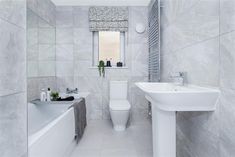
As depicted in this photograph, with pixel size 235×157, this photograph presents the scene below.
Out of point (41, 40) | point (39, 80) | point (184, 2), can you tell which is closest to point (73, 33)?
point (41, 40)

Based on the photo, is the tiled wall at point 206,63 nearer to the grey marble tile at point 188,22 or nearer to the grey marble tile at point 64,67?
the grey marble tile at point 188,22

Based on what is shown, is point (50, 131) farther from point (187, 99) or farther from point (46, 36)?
point (46, 36)

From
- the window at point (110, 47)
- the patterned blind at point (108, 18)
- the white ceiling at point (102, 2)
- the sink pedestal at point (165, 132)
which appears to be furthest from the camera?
the window at point (110, 47)

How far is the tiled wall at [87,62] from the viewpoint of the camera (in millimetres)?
3686

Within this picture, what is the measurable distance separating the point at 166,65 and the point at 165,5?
2.78 feet

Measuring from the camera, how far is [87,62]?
3719 mm

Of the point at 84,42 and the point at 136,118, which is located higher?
the point at 84,42

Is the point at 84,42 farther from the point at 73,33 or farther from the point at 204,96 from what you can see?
the point at 204,96

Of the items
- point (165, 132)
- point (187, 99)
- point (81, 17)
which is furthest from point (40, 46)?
point (187, 99)

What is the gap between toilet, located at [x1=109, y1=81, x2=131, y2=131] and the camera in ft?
9.49

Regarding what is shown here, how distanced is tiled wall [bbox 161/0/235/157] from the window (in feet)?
5.39

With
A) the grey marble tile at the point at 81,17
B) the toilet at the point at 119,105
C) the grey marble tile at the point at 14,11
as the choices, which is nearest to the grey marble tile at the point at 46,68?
the grey marble tile at the point at 81,17

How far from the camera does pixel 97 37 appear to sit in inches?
150

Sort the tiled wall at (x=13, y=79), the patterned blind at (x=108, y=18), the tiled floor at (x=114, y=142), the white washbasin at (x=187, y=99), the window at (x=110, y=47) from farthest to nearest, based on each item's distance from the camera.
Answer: the window at (x=110, y=47)
the patterned blind at (x=108, y=18)
the tiled floor at (x=114, y=142)
the white washbasin at (x=187, y=99)
the tiled wall at (x=13, y=79)
